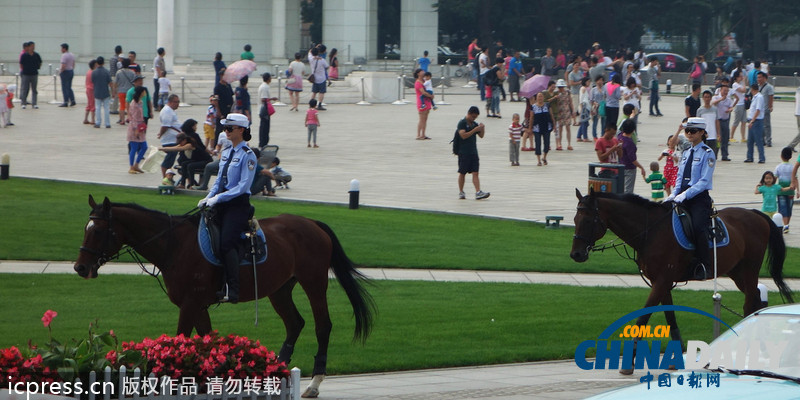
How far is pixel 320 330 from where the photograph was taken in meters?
11.7

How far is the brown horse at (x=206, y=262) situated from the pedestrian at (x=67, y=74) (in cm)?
3188

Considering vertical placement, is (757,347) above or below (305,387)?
above

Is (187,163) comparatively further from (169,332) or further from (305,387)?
(305,387)

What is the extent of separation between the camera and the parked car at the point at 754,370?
7504 mm

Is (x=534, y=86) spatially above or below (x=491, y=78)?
below

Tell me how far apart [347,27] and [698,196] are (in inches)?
1921

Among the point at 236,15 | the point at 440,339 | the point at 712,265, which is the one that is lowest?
the point at 440,339

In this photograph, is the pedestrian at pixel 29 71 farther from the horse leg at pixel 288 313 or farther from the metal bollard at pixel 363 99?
the horse leg at pixel 288 313

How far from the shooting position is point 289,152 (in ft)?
108

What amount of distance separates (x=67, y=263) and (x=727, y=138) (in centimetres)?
2056

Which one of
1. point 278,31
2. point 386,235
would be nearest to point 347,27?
point 278,31

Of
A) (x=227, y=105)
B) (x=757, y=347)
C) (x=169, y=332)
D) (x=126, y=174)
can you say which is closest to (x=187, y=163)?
(x=126, y=174)

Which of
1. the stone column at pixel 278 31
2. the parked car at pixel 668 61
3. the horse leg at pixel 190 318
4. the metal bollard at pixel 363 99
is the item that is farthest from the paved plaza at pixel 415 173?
the parked car at pixel 668 61

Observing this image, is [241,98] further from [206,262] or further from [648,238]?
[206,262]
